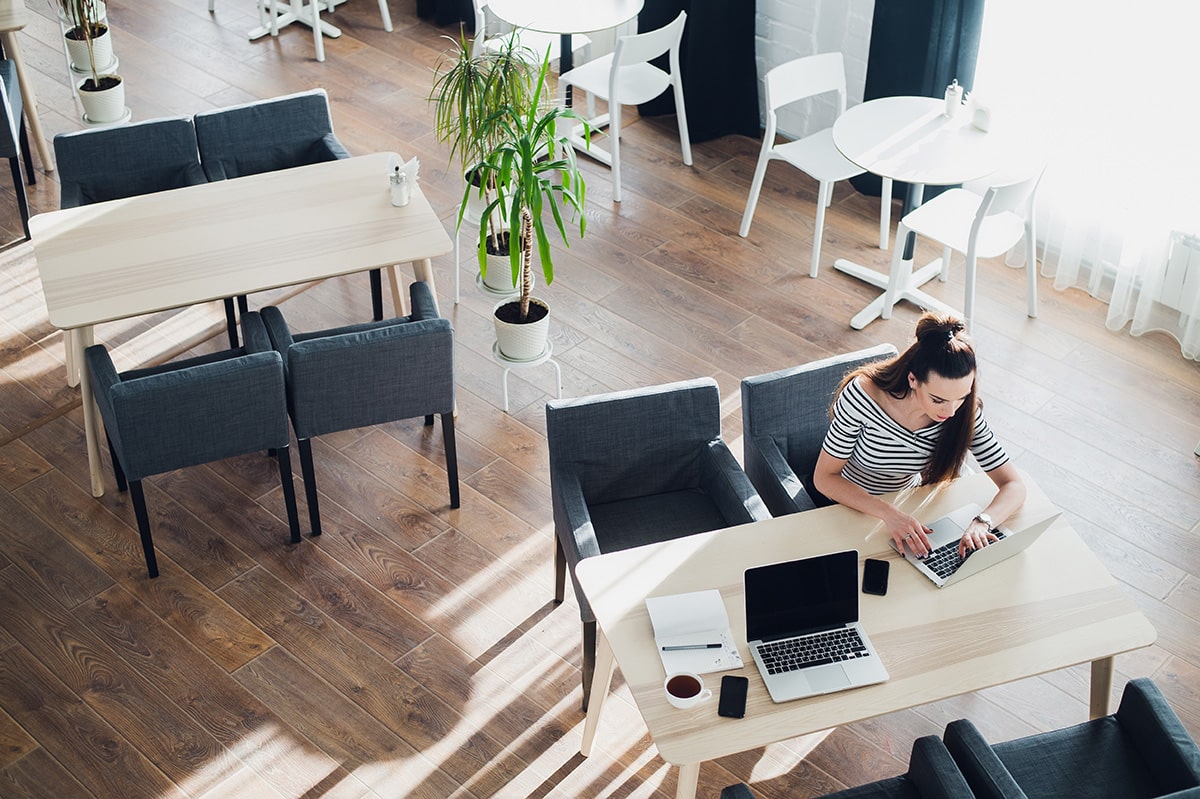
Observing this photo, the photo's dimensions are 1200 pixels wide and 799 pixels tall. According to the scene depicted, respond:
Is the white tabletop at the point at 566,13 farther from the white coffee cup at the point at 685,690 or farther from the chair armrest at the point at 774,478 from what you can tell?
the white coffee cup at the point at 685,690

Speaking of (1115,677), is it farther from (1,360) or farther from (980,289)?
(1,360)

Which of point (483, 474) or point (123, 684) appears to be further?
point (483, 474)

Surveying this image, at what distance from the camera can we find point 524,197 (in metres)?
4.39

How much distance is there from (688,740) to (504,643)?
1.30 meters

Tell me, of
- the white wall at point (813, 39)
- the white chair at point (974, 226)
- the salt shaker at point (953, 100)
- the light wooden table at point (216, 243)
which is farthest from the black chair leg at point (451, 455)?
the white wall at point (813, 39)

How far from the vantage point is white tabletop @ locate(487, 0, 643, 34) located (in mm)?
5660

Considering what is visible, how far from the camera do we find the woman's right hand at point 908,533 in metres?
3.22

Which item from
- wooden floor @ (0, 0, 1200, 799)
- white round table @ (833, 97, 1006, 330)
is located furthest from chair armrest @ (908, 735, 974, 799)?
white round table @ (833, 97, 1006, 330)

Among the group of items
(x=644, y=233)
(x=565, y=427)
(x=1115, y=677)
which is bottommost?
(x=1115, y=677)

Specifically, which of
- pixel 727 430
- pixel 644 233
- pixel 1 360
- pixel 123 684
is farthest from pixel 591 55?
pixel 123 684

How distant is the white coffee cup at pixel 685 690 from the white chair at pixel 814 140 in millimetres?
2978

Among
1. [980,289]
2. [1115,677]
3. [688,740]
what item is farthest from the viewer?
[980,289]

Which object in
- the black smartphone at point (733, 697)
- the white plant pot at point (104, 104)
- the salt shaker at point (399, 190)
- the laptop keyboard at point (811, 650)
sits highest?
the salt shaker at point (399, 190)

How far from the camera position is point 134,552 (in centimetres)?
427
